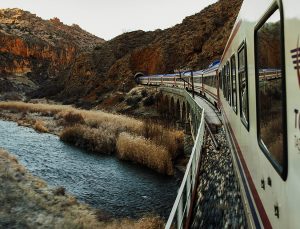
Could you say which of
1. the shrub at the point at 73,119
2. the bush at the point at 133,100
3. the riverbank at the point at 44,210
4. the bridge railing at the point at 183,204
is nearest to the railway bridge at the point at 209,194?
the bridge railing at the point at 183,204

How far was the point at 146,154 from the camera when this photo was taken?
2191 cm

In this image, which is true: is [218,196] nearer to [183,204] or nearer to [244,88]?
[183,204]

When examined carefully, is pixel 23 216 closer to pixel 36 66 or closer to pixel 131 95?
pixel 131 95

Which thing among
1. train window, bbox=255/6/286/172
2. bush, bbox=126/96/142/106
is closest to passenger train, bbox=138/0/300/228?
train window, bbox=255/6/286/172

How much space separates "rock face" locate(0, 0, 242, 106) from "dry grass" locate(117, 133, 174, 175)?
44.5 m

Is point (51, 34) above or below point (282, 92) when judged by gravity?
above

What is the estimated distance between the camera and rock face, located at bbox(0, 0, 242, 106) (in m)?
73.8

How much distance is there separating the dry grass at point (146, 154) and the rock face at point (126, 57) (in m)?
44.5

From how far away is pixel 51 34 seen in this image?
163 metres

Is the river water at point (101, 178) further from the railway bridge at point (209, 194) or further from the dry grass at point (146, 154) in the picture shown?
the railway bridge at point (209, 194)

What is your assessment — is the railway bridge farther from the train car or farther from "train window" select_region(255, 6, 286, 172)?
"train window" select_region(255, 6, 286, 172)

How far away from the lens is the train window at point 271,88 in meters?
3.30

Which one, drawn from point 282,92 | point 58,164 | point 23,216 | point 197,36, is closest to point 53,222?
point 23,216

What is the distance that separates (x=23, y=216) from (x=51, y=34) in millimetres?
159745
